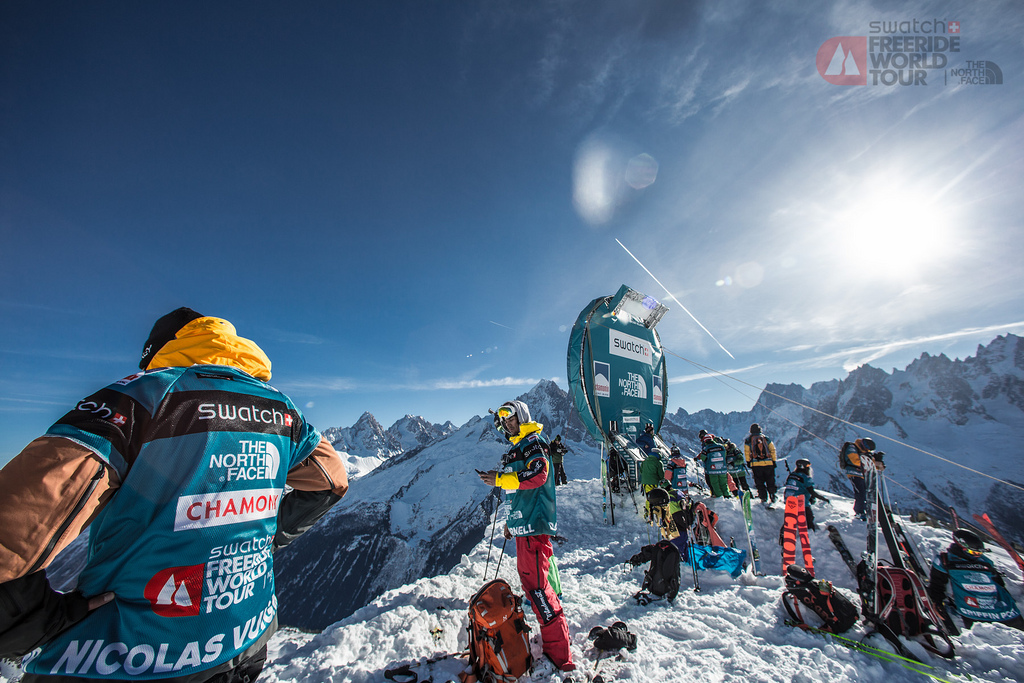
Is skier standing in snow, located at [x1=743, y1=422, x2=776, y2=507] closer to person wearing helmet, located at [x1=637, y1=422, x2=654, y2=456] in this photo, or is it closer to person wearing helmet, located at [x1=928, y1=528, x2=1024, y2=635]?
person wearing helmet, located at [x1=637, y1=422, x2=654, y2=456]

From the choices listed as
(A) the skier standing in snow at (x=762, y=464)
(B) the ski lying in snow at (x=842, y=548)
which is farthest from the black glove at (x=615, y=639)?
(A) the skier standing in snow at (x=762, y=464)

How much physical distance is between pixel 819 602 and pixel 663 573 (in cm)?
186

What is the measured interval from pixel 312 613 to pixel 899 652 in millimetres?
142622

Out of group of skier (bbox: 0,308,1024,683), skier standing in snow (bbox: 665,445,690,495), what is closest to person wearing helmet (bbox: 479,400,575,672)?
group of skier (bbox: 0,308,1024,683)

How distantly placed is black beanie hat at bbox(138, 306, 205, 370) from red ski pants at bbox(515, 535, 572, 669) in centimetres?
415

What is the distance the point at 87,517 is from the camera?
152 cm

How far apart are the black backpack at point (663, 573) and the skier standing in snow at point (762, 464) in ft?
17.3

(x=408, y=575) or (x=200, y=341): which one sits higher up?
(x=200, y=341)

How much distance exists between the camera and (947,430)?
534ft

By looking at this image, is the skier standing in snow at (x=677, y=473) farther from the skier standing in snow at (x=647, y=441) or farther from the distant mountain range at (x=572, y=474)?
the distant mountain range at (x=572, y=474)

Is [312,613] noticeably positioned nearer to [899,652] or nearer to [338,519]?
[338,519]

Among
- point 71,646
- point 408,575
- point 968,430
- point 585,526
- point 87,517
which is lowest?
point 408,575

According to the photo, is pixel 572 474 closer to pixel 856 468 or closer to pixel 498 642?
pixel 856 468

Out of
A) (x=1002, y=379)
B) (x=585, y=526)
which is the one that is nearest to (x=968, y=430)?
(x=1002, y=379)
